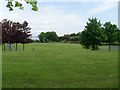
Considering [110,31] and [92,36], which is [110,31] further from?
[92,36]

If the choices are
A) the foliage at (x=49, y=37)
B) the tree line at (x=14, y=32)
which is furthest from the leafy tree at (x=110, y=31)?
the foliage at (x=49, y=37)

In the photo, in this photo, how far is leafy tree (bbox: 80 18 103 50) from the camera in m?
66.2

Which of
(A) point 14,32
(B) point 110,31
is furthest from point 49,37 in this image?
(A) point 14,32

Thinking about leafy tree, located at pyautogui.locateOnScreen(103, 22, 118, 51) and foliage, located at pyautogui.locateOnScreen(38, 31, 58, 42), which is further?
foliage, located at pyautogui.locateOnScreen(38, 31, 58, 42)

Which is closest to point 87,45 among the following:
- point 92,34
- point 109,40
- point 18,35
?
point 92,34

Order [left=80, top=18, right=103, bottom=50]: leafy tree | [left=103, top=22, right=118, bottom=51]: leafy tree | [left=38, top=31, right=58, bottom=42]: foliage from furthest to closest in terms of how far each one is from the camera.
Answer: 1. [left=38, top=31, right=58, bottom=42]: foliage
2. [left=103, top=22, right=118, bottom=51]: leafy tree
3. [left=80, top=18, right=103, bottom=50]: leafy tree

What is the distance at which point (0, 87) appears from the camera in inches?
498

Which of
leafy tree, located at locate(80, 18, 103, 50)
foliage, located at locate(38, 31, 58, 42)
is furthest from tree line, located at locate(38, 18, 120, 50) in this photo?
foliage, located at locate(38, 31, 58, 42)

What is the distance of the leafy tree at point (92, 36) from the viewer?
2606 inches

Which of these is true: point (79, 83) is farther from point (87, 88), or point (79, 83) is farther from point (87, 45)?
point (87, 45)

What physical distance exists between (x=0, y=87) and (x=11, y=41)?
5718 centimetres

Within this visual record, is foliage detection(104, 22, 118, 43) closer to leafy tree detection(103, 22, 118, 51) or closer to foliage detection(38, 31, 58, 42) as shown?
leafy tree detection(103, 22, 118, 51)

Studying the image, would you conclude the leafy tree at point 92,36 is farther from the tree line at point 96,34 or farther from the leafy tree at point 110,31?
the leafy tree at point 110,31

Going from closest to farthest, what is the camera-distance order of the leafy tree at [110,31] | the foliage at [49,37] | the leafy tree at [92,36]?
the leafy tree at [92,36]
the leafy tree at [110,31]
the foliage at [49,37]
